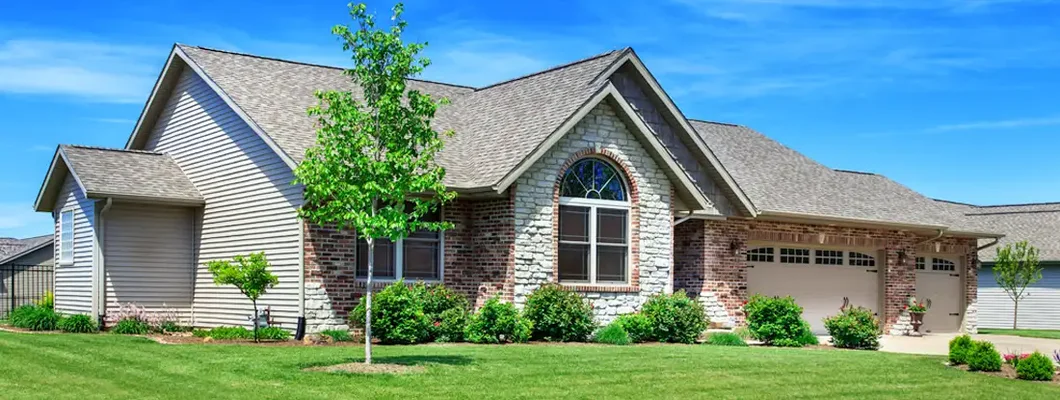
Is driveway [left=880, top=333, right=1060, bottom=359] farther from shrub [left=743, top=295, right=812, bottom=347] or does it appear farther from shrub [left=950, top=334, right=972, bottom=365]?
shrub [left=950, top=334, right=972, bottom=365]

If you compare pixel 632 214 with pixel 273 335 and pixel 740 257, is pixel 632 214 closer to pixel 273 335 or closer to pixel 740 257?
pixel 740 257

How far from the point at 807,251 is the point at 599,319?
8.57 metres

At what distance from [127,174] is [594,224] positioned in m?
9.82

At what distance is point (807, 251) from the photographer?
30469 millimetres

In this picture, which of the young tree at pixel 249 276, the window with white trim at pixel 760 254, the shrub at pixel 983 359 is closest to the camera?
the shrub at pixel 983 359

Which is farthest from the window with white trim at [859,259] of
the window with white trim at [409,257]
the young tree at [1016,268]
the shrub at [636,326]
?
the window with white trim at [409,257]

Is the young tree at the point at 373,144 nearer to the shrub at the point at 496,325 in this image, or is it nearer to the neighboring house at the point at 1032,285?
the shrub at the point at 496,325

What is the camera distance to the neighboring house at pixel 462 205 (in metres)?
22.9

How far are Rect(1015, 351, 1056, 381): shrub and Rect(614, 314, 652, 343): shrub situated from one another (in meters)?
7.26

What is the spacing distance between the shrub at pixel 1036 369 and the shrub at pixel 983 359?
0.55 m

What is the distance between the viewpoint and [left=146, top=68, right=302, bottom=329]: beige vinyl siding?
2247cm

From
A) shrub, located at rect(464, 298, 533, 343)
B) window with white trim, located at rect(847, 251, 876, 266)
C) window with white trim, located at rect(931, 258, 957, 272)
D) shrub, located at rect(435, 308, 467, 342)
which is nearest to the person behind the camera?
shrub, located at rect(435, 308, 467, 342)

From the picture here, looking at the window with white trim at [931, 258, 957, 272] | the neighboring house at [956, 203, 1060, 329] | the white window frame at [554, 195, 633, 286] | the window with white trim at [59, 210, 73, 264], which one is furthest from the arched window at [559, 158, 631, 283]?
the neighboring house at [956, 203, 1060, 329]

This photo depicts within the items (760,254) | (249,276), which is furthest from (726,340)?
(249,276)
